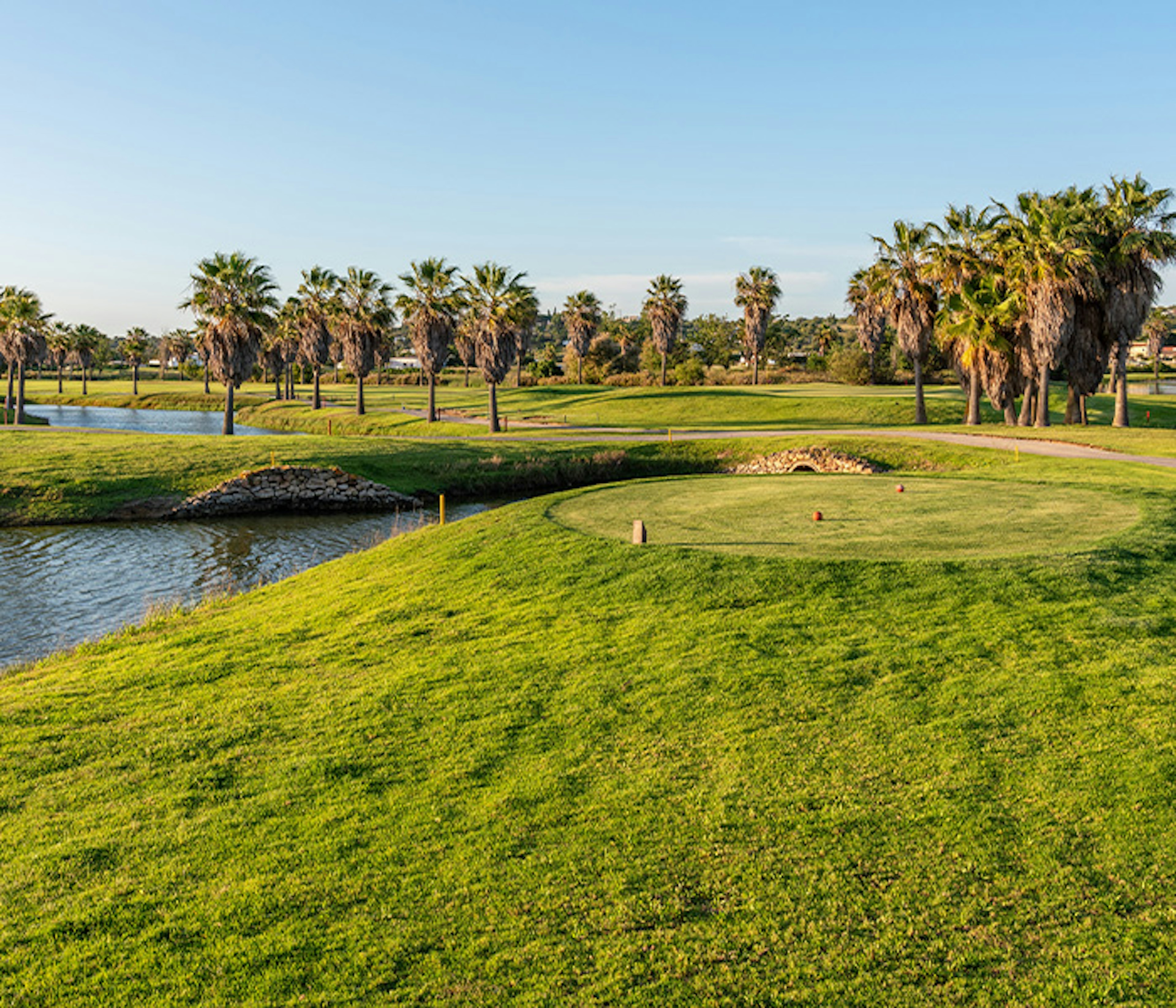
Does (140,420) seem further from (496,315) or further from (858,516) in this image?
(858,516)

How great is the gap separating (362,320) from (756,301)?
44.4m

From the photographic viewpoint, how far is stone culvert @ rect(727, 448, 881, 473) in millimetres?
38875

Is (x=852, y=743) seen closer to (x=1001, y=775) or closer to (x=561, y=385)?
(x=1001, y=775)

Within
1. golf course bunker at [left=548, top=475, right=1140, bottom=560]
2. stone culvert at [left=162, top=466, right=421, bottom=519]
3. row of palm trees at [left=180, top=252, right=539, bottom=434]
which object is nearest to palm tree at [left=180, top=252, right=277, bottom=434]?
row of palm trees at [left=180, top=252, right=539, bottom=434]

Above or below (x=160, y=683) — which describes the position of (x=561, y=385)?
above

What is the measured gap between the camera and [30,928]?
270 inches

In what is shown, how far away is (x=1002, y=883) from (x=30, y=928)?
7690 mm

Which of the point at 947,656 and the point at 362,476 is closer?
the point at 947,656

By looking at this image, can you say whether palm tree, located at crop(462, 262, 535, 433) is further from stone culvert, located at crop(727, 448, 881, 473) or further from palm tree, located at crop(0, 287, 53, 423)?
palm tree, located at crop(0, 287, 53, 423)

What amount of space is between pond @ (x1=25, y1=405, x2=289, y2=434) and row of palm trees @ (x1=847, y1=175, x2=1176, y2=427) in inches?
2007

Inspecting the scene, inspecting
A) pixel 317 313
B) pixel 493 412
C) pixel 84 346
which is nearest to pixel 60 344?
pixel 84 346

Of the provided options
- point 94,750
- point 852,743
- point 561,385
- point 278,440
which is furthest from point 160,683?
point 561,385

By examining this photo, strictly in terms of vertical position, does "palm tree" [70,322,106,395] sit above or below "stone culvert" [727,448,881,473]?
above

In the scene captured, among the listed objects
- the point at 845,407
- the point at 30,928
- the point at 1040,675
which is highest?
the point at 845,407
